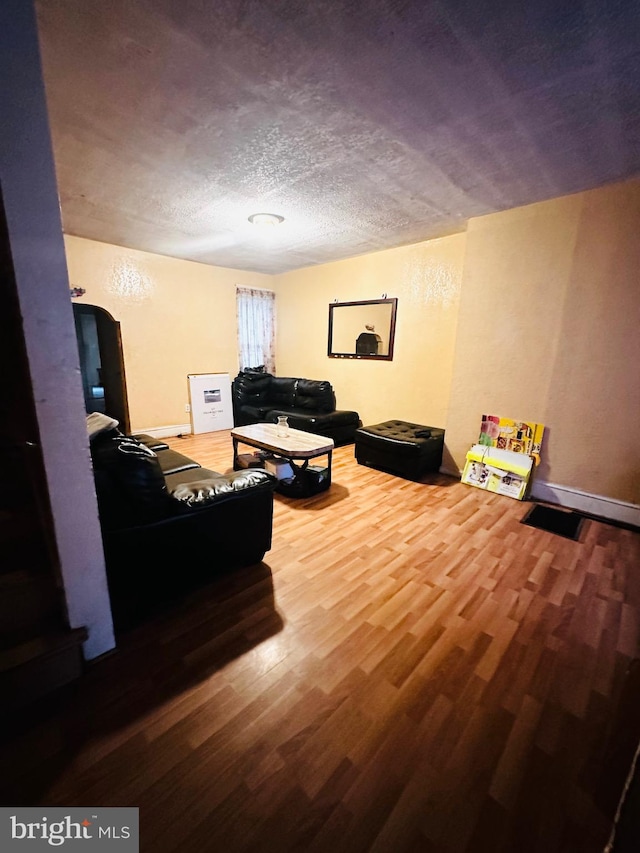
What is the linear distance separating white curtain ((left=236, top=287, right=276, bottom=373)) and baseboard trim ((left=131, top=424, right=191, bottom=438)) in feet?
4.99

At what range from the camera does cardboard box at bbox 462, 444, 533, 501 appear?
3.24m

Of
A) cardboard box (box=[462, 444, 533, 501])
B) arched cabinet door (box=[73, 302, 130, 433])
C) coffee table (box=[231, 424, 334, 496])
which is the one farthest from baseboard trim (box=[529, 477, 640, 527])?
arched cabinet door (box=[73, 302, 130, 433])

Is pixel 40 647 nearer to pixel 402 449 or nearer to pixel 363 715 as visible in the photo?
pixel 363 715

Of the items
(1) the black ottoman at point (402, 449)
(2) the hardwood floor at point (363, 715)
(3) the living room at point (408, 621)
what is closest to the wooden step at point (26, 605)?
(3) the living room at point (408, 621)

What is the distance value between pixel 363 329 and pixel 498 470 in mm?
2760

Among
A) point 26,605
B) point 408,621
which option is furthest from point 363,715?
point 26,605

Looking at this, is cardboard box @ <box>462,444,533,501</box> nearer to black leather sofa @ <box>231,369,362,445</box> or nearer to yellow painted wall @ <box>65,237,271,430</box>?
black leather sofa @ <box>231,369,362,445</box>

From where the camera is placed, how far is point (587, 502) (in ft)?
9.68

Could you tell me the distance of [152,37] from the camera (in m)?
1.37

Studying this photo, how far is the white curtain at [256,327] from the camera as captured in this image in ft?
19.5

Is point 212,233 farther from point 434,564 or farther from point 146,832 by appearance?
point 146,832

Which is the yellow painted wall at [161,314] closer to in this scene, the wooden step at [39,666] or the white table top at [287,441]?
the white table top at [287,441]

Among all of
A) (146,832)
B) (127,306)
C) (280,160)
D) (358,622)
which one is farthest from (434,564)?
(127,306)

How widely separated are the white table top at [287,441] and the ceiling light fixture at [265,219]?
2.16 metres
